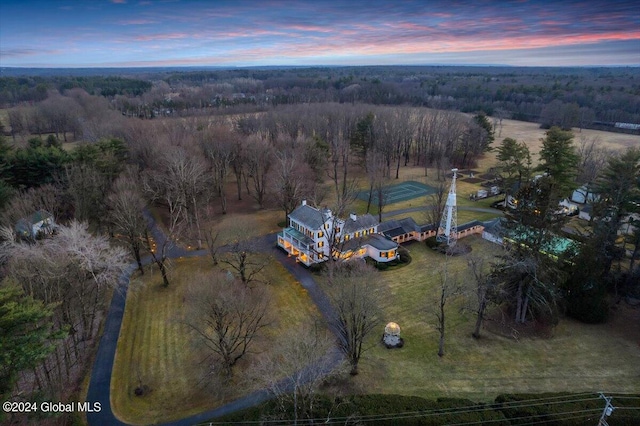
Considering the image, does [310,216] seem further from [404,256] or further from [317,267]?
[404,256]

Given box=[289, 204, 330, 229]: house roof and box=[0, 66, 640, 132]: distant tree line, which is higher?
box=[0, 66, 640, 132]: distant tree line

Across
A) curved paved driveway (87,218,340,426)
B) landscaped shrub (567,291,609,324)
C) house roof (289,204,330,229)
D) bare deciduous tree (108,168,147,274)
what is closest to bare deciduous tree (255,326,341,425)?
curved paved driveway (87,218,340,426)

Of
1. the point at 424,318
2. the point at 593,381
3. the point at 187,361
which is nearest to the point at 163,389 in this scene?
the point at 187,361

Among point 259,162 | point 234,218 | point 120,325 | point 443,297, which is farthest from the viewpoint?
point 259,162

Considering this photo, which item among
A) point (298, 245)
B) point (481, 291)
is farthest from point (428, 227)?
point (481, 291)

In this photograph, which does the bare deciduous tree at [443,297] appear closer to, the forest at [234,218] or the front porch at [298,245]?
the forest at [234,218]

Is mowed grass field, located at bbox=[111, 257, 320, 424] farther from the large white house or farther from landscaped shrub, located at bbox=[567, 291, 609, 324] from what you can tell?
landscaped shrub, located at bbox=[567, 291, 609, 324]

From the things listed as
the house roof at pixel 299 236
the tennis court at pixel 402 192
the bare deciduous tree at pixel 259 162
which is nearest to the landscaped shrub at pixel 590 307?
the house roof at pixel 299 236
